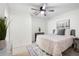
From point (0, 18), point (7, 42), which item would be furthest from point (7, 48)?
point (0, 18)

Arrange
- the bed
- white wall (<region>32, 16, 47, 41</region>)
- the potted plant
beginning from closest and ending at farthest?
the potted plant < the bed < white wall (<region>32, 16, 47, 41</region>)

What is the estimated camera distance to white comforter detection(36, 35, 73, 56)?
1428 millimetres

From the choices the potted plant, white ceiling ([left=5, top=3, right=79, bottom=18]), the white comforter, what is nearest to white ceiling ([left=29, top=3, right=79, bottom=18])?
white ceiling ([left=5, top=3, right=79, bottom=18])

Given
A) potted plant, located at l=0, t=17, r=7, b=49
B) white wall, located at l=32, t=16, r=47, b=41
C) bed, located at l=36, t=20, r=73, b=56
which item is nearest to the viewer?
potted plant, located at l=0, t=17, r=7, b=49

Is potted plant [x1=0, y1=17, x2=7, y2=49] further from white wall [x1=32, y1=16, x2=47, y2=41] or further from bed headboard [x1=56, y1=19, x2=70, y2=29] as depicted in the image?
bed headboard [x1=56, y1=19, x2=70, y2=29]

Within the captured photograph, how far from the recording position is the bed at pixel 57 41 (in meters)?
1.43

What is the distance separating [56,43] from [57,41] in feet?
0.12

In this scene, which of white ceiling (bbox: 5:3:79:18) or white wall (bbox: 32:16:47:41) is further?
white wall (bbox: 32:16:47:41)

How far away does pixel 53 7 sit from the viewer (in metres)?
1.49

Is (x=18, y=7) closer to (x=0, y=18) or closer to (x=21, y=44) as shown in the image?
(x=0, y=18)

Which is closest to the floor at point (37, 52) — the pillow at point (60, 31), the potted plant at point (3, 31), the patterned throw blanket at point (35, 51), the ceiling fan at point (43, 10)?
the patterned throw blanket at point (35, 51)

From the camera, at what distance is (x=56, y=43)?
1.43m

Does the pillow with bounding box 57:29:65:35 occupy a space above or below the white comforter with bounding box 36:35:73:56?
above

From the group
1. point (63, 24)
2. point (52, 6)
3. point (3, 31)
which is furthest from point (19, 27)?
point (63, 24)
